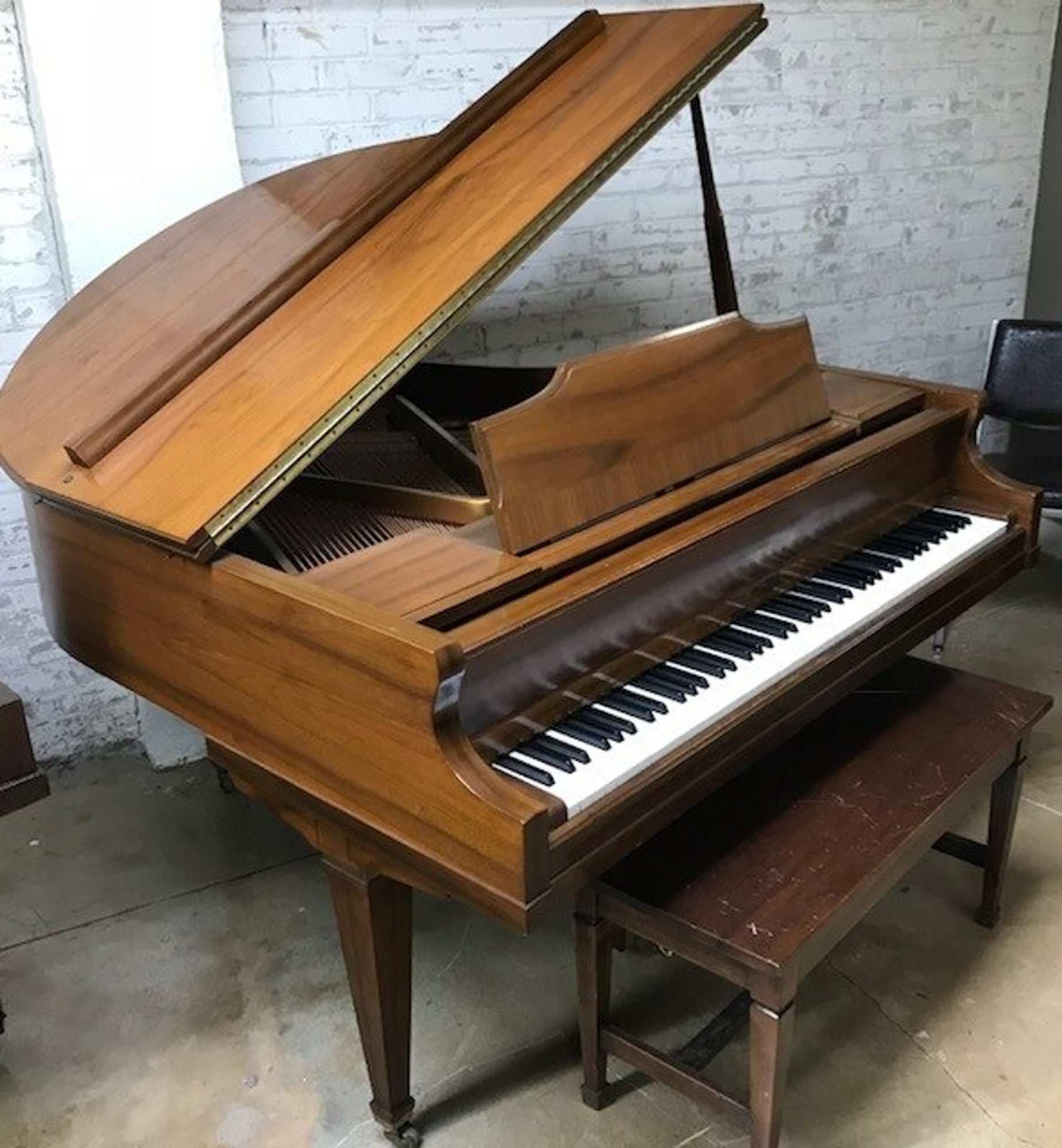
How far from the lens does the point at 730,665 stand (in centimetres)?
174

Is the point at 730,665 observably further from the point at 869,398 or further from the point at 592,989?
the point at 869,398

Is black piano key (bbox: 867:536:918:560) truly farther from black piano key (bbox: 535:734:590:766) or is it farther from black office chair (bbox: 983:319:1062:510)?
black office chair (bbox: 983:319:1062:510)

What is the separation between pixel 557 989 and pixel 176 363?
4.28 feet

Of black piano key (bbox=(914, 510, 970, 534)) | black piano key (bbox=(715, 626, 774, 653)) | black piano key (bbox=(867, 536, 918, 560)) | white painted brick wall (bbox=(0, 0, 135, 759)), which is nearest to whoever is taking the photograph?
black piano key (bbox=(715, 626, 774, 653))

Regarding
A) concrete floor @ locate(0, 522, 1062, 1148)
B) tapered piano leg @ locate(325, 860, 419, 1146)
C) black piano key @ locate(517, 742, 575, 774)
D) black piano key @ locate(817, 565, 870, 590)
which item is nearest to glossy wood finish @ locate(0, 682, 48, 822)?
tapered piano leg @ locate(325, 860, 419, 1146)

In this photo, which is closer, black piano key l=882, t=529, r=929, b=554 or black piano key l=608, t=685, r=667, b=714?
black piano key l=608, t=685, r=667, b=714

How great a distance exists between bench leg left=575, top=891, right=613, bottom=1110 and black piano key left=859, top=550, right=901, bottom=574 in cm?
81

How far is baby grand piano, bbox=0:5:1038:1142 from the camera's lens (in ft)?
4.76

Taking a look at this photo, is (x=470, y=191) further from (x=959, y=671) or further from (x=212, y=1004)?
(x=212, y=1004)

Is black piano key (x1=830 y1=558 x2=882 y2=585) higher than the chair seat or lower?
higher

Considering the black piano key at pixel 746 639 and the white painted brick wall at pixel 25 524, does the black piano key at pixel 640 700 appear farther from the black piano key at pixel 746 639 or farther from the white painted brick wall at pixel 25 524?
the white painted brick wall at pixel 25 524


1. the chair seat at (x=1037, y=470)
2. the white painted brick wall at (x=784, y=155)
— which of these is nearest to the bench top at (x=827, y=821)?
the chair seat at (x=1037, y=470)

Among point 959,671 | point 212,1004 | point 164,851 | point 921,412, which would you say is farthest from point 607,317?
point 212,1004

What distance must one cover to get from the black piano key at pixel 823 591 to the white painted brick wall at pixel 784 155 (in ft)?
4.80
